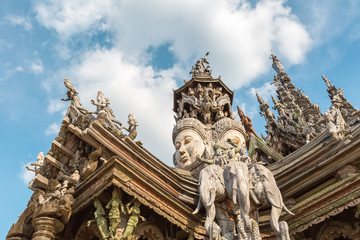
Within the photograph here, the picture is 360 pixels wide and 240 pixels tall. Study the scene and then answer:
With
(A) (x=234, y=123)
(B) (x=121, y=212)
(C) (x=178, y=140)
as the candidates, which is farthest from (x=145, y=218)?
(A) (x=234, y=123)

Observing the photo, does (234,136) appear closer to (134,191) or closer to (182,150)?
(182,150)

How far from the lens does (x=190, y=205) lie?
34.2ft

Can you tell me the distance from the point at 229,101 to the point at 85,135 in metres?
10.8

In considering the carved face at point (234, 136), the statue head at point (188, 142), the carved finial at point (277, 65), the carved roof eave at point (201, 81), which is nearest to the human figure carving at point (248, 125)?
the carved roof eave at point (201, 81)

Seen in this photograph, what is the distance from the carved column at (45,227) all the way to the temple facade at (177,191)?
0.02 metres

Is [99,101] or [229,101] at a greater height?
[229,101]

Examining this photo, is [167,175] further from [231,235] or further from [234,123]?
[234,123]

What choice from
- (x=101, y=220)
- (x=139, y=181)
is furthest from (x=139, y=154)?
(x=101, y=220)

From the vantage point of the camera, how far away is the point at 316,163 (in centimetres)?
1092

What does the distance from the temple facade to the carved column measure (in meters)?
0.02

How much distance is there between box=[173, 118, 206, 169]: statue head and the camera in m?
14.7

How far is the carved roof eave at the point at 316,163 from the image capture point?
10.1 meters

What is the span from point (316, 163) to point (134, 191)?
5525 millimetres

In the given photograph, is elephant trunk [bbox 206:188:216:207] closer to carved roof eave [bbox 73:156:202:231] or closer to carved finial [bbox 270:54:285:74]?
carved roof eave [bbox 73:156:202:231]
